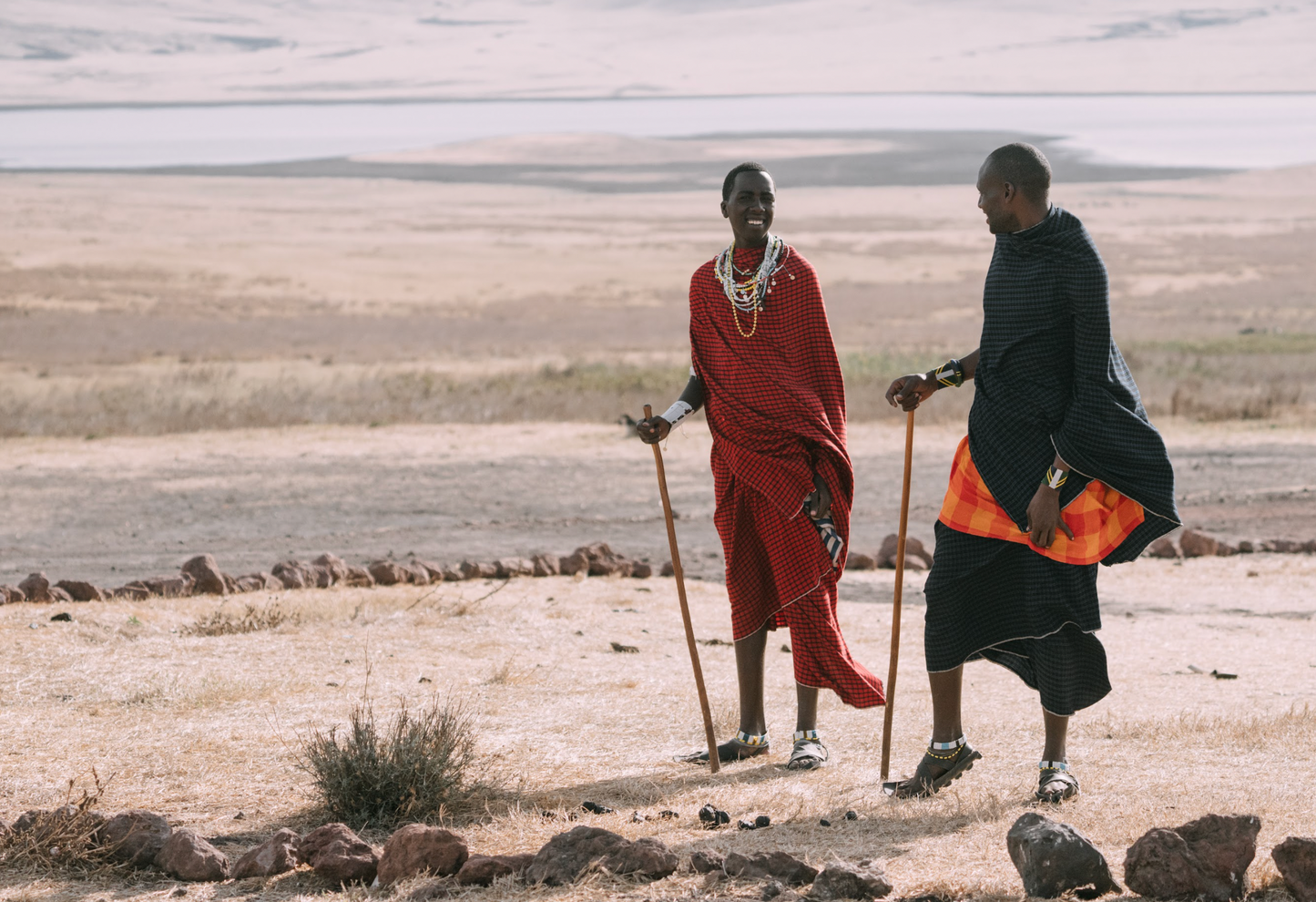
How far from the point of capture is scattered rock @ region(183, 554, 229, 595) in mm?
9406

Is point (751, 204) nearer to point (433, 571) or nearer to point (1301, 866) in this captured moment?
point (1301, 866)

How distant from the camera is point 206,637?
25.6 feet

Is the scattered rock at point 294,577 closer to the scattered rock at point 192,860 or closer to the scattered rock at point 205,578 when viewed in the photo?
the scattered rock at point 205,578

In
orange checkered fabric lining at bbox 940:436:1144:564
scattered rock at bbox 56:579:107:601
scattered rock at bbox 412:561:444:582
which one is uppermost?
orange checkered fabric lining at bbox 940:436:1144:564

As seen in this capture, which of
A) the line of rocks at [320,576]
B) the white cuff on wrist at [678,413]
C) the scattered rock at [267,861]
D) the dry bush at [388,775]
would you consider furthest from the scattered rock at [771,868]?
the line of rocks at [320,576]

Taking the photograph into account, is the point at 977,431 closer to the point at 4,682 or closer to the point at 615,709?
the point at 615,709

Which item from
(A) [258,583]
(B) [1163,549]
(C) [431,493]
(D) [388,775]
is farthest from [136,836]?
(C) [431,493]

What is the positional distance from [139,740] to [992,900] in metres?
3.47

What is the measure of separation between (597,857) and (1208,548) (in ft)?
29.1

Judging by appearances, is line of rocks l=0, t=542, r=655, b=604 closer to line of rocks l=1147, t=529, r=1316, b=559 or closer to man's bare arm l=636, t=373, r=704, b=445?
line of rocks l=1147, t=529, r=1316, b=559

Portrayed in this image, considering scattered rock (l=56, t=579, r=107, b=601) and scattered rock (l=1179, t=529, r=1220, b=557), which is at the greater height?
scattered rock (l=56, t=579, r=107, b=601)

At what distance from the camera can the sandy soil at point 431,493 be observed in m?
12.1

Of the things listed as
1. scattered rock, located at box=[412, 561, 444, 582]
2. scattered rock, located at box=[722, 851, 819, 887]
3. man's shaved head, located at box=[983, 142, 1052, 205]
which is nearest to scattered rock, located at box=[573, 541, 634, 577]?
scattered rock, located at box=[412, 561, 444, 582]

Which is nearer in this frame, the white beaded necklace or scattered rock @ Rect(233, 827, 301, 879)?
scattered rock @ Rect(233, 827, 301, 879)
